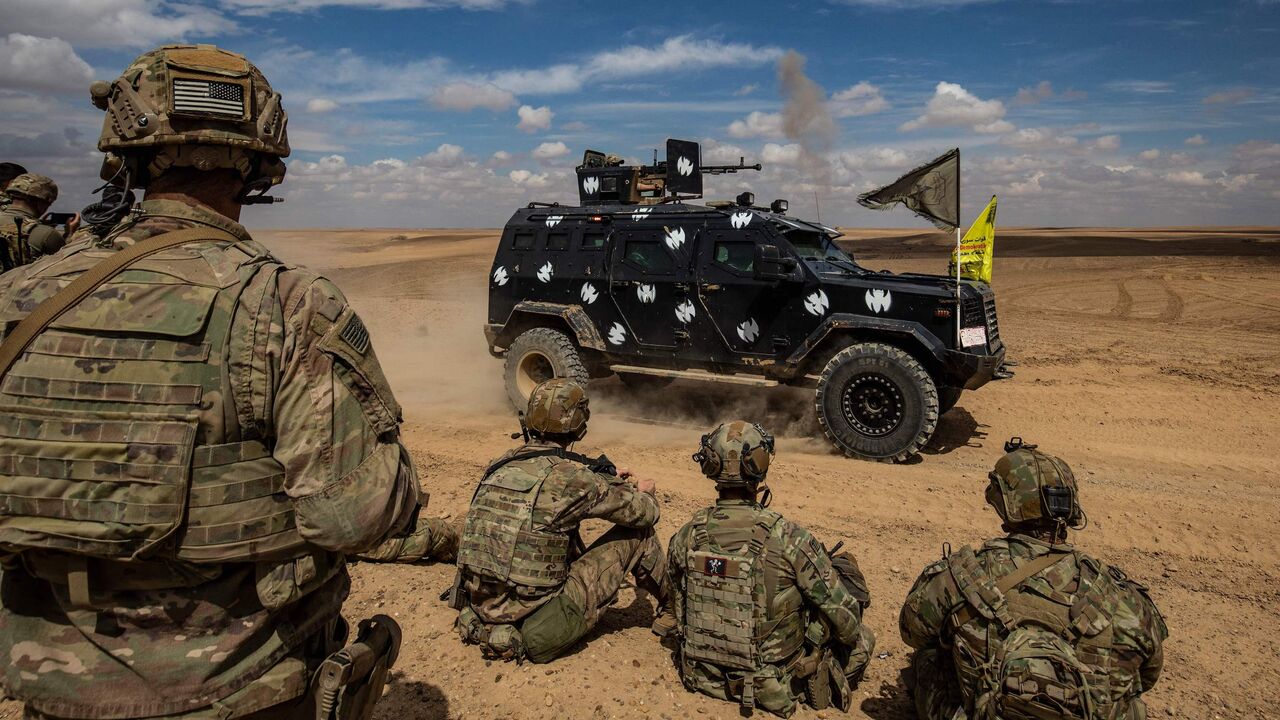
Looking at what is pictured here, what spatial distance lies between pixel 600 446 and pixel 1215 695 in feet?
17.4

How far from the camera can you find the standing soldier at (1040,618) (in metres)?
2.75

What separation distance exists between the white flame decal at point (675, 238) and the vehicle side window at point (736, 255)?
0.40 metres

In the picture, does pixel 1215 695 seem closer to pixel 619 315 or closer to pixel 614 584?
pixel 614 584

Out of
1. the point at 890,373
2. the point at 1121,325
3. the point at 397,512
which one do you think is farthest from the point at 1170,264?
the point at 397,512

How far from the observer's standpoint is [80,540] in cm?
173

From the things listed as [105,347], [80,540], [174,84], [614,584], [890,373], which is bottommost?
[614,584]

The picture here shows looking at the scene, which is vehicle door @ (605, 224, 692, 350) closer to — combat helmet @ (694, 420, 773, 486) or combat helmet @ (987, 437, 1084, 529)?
combat helmet @ (694, 420, 773, 486)

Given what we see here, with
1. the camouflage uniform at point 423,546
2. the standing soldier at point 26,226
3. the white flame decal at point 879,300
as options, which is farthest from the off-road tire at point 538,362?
the standing soldier at point 26,226

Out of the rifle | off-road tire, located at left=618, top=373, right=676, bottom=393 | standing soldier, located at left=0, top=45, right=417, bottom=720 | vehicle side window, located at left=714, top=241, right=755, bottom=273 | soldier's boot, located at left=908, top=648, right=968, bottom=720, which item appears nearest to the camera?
standing soldier, located at left=0, top=45, right=417, bottom=720

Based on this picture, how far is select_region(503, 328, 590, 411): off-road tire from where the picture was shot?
8734 millimetres

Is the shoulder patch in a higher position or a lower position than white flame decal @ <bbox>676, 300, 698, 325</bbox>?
higher

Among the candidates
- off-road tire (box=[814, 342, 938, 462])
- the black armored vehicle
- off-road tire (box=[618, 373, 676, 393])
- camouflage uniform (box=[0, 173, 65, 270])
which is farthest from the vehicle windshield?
camouflage uniform (box=[0, 173, 65, 270])

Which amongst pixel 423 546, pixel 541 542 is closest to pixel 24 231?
pixel 423 546

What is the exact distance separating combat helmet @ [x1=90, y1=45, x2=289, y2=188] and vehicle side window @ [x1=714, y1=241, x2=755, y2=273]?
20.3ft
